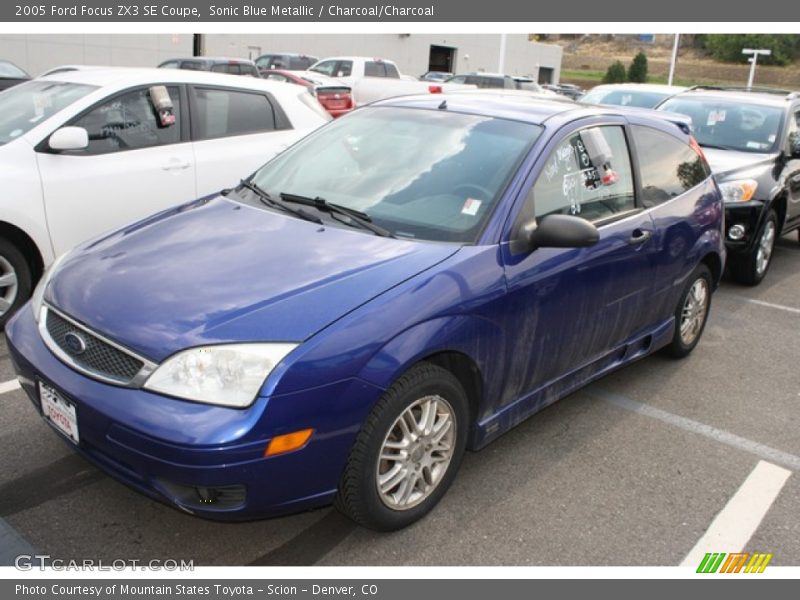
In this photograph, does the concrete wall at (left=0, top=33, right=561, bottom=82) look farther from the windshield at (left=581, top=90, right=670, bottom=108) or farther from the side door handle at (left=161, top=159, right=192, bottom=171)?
the side door handle at (left=161, top=159, right=192, bottom=171)

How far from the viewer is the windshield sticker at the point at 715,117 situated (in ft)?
26.7

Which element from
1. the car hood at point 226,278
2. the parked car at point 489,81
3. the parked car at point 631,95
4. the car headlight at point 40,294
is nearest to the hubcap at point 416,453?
the car hood at point 226,278

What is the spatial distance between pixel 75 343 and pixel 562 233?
6.57 feet

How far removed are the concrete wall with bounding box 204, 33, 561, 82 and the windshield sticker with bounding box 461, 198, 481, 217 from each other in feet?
107

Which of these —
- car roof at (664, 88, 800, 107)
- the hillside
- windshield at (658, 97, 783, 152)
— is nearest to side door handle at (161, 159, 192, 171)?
windshield at (658, 97, 783, 152)

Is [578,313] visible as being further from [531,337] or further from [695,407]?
[695,407]

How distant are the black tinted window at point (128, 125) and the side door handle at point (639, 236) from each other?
347 cm

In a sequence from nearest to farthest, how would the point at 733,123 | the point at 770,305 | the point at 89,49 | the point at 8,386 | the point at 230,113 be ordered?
1. the point at 8,386
2. the point at 230,113
3. the point at 770,305
4. the point at 733,123
5. the point at 89,49

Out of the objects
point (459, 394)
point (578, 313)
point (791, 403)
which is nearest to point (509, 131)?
point (578, 313)

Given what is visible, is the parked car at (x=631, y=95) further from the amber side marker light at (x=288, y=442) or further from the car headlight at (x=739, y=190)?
the amber side marker light at (x=288, y=442)

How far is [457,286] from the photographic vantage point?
9.55ft

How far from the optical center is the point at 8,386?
402 centimetres

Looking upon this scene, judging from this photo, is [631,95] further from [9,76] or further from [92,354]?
[9,76]

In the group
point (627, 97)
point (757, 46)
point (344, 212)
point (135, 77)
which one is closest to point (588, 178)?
point (344, 212)
